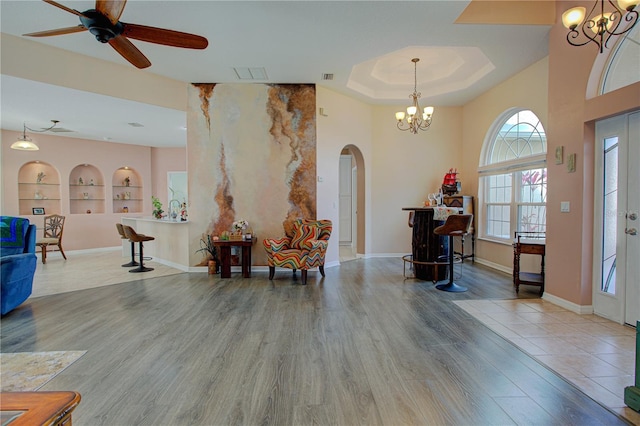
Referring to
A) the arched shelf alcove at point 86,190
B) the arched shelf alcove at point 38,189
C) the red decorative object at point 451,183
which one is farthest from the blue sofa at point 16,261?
the red decorative object at point 451,183

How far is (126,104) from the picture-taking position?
16.5 ft

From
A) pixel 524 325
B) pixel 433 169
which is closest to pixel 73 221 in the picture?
pixel 433 169

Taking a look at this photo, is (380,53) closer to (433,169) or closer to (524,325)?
(433,169)

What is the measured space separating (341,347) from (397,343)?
50 cm

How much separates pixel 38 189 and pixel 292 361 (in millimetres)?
8369

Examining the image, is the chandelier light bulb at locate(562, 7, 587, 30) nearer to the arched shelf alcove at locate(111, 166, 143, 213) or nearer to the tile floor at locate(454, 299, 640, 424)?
the tile floor at locate(454, 299, 640, 424)

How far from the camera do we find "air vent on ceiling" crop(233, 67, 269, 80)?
4.80 meters

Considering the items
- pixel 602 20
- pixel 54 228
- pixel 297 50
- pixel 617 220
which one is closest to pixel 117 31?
pixel 297 50

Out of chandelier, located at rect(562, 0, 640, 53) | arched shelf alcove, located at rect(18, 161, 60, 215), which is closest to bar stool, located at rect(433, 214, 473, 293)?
chandelier, located at rect(562, 0, 640, 53)

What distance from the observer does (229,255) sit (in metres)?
5.14

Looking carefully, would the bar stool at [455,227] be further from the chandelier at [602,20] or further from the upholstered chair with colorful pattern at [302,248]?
the chandelier at [602,20]

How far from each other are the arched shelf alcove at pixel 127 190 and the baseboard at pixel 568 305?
31.2 feet

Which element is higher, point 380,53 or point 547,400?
point 380,53

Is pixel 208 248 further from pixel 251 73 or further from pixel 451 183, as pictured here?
pixel 451 183
